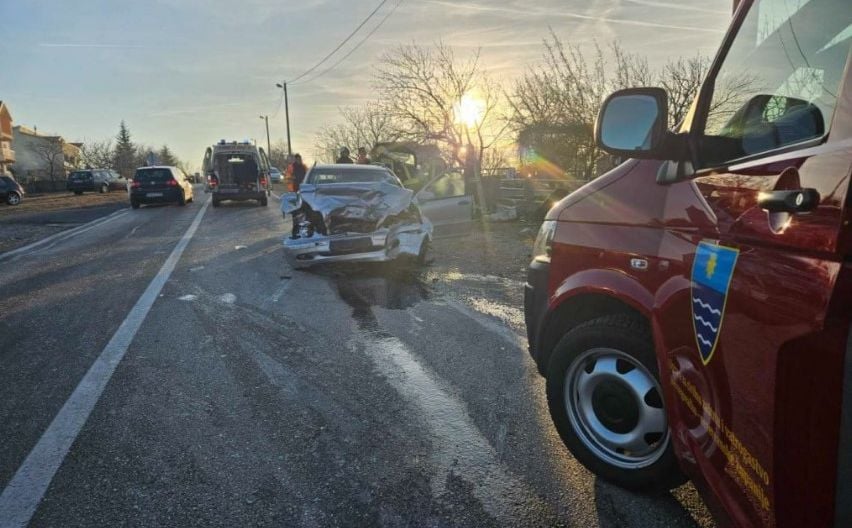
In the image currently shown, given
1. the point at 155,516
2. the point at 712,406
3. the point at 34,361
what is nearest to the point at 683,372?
the point at 712,406

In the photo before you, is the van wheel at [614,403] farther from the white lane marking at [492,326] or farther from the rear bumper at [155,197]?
the rear bumper at [155,197]

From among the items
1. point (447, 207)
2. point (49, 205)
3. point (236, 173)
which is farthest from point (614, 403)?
point (49, 205)

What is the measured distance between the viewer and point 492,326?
518 cm

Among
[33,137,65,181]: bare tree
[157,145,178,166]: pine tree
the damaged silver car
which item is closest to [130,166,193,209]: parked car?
the damaged silver car

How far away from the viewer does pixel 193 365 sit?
4094 mm

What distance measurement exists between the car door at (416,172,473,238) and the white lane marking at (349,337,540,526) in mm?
6704

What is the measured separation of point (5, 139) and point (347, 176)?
7380 centimetres

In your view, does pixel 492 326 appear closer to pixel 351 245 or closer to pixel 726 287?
pixel 351 245

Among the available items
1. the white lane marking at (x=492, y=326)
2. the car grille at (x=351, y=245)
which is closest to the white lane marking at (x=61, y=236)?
the car grille at (x=351, y=245)

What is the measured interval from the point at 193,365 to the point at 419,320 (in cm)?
217

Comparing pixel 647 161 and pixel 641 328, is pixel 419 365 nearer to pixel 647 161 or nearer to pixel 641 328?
pixel 641 328

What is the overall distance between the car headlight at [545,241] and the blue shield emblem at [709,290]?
40.3 inches

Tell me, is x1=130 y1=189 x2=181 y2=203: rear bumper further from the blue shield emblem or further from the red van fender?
the blue shield emblem

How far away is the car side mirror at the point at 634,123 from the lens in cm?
210
